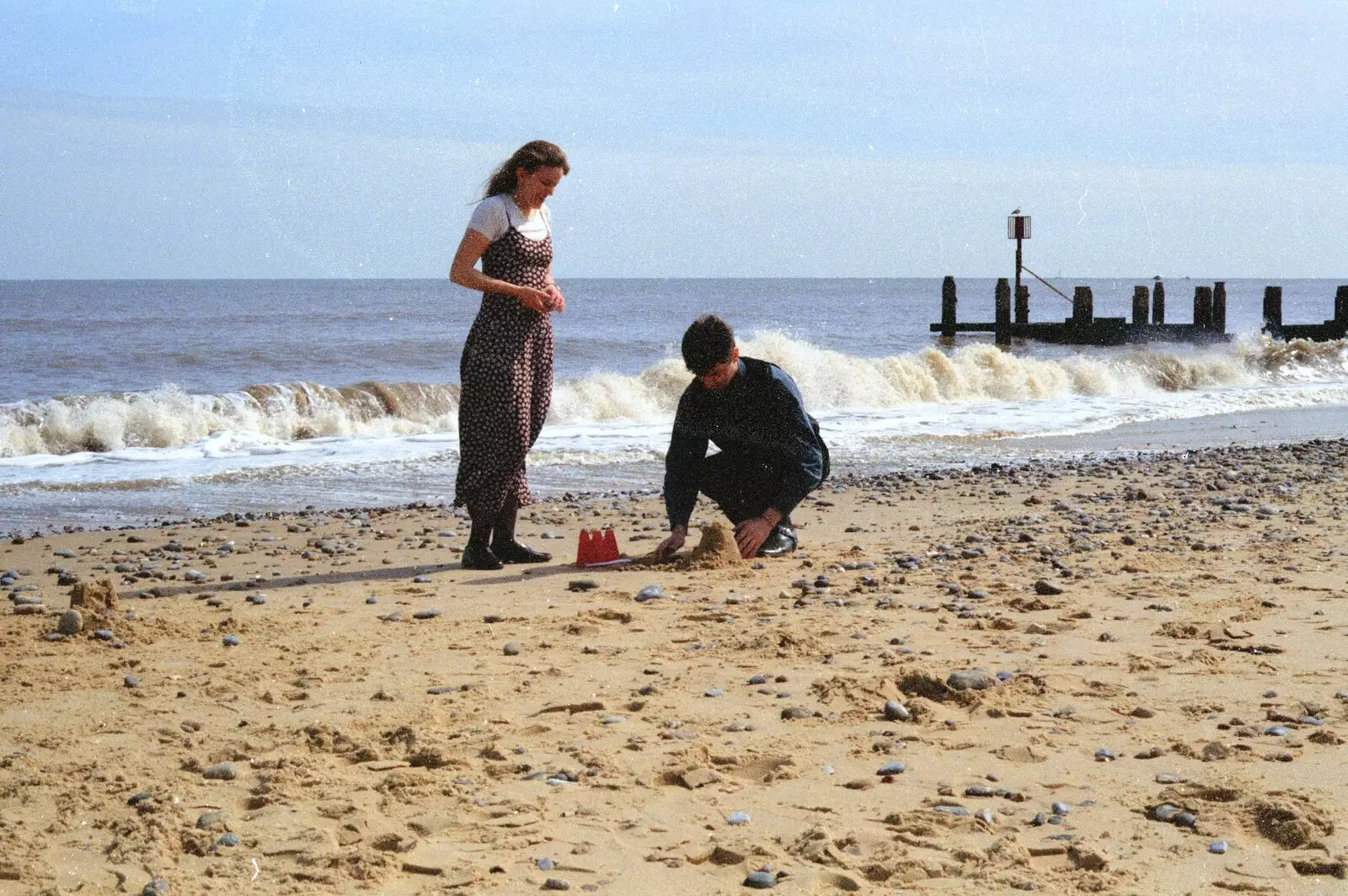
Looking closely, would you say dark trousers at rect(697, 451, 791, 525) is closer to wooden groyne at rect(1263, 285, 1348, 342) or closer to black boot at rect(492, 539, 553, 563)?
black boot at rect(492, 539, 553, 563)

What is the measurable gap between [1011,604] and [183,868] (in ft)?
10.6

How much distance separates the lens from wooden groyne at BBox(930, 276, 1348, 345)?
27422 millimetres

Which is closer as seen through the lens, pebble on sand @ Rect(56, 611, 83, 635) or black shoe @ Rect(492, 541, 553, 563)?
pebble on sand @ Rect(56, 611, 83, 635)

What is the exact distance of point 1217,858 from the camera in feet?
8.84

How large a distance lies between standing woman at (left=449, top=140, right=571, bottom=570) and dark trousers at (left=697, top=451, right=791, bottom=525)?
0.80m

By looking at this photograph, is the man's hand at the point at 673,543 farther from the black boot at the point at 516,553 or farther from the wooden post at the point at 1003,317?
the wooden post at the point at 1003,317

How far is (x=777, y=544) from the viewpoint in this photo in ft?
20.0

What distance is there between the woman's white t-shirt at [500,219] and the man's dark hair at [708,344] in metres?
0.79

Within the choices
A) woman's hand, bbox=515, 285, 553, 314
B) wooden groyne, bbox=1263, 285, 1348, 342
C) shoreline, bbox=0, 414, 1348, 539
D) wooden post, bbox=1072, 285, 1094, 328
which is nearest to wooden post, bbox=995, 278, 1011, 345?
wooden post, bbox=1072, 285, 1094, 328

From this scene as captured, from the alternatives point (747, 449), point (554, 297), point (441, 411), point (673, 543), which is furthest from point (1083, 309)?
point (554, 297)

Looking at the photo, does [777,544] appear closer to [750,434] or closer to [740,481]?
[740,481]

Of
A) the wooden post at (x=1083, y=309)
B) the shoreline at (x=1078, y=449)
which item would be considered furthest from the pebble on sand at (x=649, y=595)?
the wooden post at (x=1083, y=309)

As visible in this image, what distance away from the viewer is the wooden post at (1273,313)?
27.4 meters

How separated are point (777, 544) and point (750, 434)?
0.54 m
